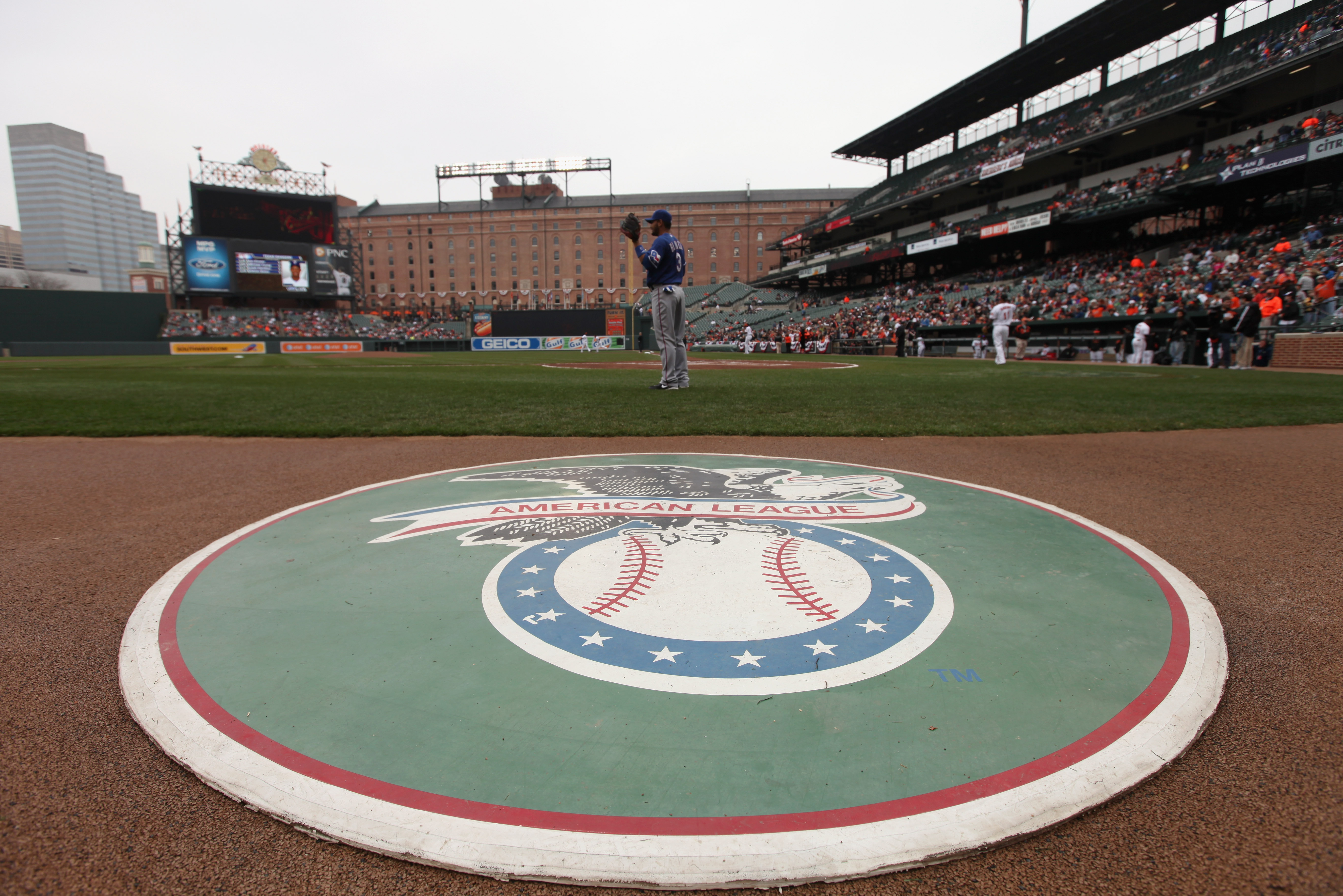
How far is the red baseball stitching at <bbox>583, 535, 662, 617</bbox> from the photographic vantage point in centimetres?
212

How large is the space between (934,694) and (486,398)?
29.2 ft

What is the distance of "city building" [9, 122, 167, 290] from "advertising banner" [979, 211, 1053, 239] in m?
217

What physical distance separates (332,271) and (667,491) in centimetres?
6660

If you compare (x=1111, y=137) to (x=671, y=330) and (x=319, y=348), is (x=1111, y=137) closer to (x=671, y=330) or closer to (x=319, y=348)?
(x=671, y=330)

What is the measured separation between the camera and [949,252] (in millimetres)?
45469

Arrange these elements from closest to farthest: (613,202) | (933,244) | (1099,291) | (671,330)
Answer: (671,330) → (1099,291) → (933,244) → (613,202)

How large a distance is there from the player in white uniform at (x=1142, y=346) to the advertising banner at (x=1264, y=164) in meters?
9.17

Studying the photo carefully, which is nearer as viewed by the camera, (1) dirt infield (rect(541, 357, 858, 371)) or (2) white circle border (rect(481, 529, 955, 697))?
(2) white circle border (rect(481, 529, 955, 697))

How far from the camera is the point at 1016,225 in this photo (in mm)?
35562

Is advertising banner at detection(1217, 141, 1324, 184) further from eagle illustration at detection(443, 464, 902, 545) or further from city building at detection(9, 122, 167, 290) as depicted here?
city building at detection(9, 122, 167, 290)

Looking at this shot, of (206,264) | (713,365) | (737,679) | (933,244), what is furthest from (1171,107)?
(206,264)

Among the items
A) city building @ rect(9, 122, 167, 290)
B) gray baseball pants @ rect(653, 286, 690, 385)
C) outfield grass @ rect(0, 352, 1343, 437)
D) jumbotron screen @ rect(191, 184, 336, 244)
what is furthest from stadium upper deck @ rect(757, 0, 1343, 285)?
city building @ rect(9, 122, 167, 290)

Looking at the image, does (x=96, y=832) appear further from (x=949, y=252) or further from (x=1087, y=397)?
(x=949, y=252)

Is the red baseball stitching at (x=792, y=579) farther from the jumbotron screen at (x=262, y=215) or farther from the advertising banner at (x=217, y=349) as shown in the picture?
the jumbotron screen at (x=262, y=215)
